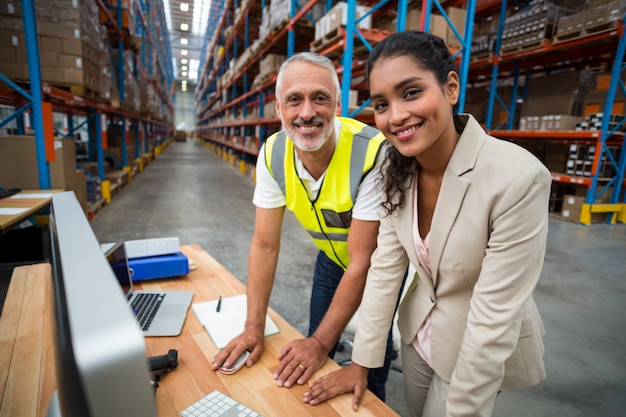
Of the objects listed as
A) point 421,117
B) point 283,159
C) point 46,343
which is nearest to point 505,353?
point 421,117

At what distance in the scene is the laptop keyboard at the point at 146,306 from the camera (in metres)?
1.28

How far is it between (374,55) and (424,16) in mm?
3714

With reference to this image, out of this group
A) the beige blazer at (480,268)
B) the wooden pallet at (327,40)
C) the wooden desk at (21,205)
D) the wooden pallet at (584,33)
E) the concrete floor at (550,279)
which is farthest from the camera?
the wooden pallet at (584,33)

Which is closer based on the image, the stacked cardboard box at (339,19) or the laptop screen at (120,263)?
the laptop screen at (120,263)

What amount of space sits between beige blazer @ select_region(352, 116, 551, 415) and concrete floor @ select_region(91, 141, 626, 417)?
105cm

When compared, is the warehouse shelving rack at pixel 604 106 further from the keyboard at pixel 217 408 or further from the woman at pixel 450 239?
the keyboard at pixel 217 408

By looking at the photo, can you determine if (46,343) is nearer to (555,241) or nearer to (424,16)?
(424,16)

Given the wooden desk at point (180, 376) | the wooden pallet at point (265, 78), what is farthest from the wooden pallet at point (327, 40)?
the wooden desk at point (180, 376)

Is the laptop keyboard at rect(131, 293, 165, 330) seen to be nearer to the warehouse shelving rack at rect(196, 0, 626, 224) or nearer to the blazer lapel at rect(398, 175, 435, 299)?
the blazer lapel at rect(398, 175, 435, 299)

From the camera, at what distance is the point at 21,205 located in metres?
2.73

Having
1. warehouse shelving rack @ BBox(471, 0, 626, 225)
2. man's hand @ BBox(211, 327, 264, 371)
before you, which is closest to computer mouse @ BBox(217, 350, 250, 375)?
man's hand @ BBox(211, 327, 264, 371)

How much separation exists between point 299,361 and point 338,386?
0.14 metres

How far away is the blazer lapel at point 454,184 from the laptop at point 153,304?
0.90m

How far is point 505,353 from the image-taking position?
2.88ft
